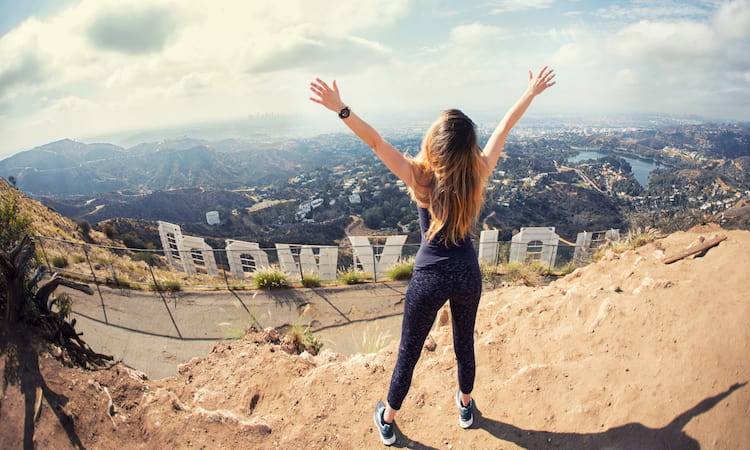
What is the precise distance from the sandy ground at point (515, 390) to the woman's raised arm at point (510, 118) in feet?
5.41

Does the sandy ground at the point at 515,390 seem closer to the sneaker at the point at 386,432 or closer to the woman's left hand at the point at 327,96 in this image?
the sneaker at the point at 386,432

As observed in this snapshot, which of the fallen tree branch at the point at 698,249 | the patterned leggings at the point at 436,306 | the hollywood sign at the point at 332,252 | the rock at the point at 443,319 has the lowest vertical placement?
the hollywood sign at the point at 332,252

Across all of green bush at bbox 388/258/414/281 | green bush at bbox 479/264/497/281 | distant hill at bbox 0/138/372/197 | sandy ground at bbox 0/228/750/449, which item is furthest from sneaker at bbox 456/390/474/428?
distant hill at bbox 0/138/372/197

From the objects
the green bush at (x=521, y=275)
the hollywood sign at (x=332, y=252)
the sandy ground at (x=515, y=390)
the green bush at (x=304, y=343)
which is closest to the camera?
the sandy ground at (x=515, y=390)

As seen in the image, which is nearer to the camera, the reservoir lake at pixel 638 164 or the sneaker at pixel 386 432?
the sneaker at pixel 386 432

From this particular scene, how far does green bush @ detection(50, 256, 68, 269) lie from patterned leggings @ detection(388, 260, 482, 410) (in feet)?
29.4

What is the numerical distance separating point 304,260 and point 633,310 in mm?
7658

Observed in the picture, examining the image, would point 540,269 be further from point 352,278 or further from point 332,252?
point 332,252

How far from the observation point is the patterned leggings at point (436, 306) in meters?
1.70

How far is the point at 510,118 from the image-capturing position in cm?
195

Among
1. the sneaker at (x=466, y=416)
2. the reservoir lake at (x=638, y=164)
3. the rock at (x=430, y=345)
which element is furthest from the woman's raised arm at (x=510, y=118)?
the reservoir lake at (x=638, y=164)

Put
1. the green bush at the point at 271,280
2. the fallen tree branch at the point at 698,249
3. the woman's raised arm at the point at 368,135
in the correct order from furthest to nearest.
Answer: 1. the green bush at the point at 271,280
2. the fallen tree branch at the point at 698,249
3. the woman's raised arm at the point at 368,135

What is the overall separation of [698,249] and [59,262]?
1131 cm

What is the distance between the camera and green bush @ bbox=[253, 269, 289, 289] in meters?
6.21
